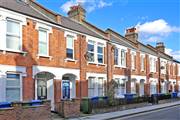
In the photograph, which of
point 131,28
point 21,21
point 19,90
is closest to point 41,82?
point 19,90

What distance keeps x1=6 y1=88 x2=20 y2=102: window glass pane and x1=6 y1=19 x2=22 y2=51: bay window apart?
2.58 meters

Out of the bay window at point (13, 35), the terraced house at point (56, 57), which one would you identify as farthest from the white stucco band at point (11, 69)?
the bay window at point (13, 35)

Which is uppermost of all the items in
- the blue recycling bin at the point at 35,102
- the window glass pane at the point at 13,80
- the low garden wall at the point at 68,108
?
the window glass pane at the point at 13,80

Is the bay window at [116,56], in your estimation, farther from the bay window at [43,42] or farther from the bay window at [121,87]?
the bay window at [43,42]

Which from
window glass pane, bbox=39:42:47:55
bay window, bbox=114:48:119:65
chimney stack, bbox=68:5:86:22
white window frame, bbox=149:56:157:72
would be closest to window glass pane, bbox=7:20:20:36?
window glass pane, bbox=39:42:47:55

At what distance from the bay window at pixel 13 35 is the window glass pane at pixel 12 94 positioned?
8.47 feet

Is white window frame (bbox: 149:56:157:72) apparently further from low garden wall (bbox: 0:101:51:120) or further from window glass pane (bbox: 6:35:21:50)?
low garden wall (bbox: 0:101:51:120)

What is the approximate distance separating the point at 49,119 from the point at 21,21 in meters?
6.63

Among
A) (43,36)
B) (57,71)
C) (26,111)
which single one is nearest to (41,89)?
(57,71)

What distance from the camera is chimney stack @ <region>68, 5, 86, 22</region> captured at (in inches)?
1351

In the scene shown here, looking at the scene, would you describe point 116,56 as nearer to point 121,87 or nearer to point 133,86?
point 121,87

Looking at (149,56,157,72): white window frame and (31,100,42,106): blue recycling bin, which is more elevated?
(149,56,157,72): white window frame

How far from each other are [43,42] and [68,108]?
5308 millimetres

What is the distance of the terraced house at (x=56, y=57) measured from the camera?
2014cm
